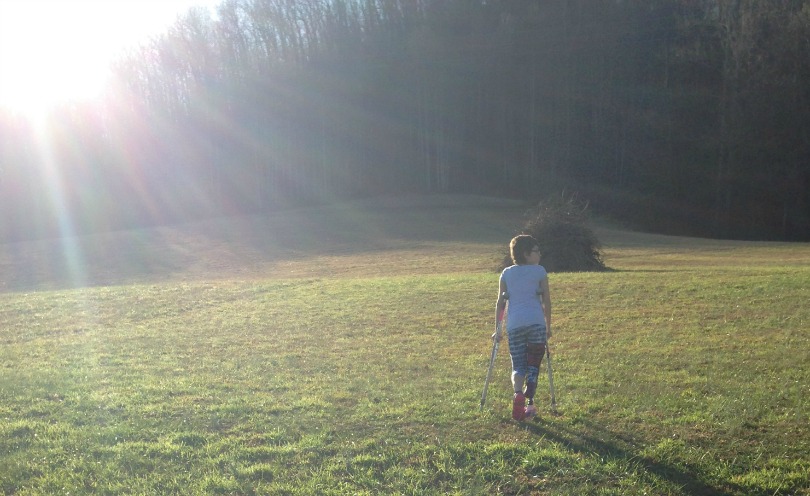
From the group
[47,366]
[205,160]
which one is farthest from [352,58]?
[47,366]

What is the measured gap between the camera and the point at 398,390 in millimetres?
7102

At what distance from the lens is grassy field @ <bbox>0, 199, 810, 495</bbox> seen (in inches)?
189

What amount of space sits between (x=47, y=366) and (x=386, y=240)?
25018 mm

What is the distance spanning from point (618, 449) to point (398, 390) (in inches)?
99.5

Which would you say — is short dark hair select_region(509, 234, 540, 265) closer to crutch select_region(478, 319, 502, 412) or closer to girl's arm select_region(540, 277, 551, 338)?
girl's arm select_region(540, 277, 551, 338)

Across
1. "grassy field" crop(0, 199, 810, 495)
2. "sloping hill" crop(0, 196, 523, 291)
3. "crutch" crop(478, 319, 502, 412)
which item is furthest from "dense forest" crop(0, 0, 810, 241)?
"crutch" crop(478, 319, 502, 412)

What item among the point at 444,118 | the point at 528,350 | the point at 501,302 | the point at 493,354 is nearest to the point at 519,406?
the point at 528,350

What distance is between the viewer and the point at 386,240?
3362cm

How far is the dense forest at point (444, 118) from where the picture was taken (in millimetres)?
41094

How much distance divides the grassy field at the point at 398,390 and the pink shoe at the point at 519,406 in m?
0.09

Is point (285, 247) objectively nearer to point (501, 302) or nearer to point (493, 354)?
point (493, 354)

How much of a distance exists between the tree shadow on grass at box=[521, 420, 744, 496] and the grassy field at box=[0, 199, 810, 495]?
19mm

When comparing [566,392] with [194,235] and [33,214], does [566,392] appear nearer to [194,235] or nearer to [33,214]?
[194,235]

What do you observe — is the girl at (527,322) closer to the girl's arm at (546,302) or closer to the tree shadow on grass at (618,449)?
the girl's arm at (546,302)
